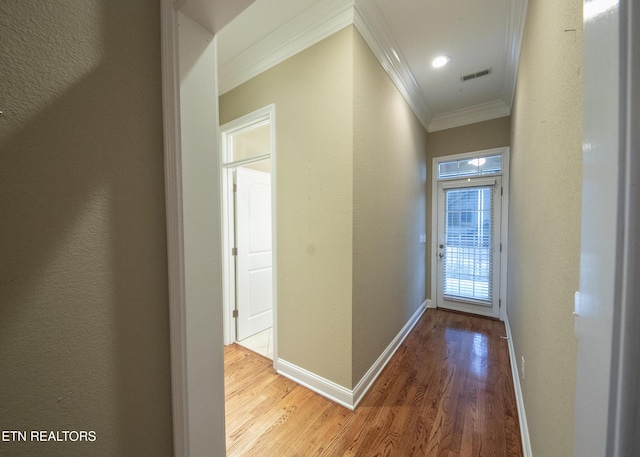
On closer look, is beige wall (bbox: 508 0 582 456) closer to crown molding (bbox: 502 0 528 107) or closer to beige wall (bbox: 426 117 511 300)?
crown molding (bbox: 502 0 528 107)

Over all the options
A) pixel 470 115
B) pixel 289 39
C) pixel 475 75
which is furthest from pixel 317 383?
pixel 470 115

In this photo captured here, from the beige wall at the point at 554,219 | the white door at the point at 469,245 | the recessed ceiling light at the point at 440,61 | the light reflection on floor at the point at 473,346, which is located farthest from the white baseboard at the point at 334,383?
the recessed ceiling light at the point at 440,61

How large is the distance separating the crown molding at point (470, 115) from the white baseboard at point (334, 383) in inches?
125

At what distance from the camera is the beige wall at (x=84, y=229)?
53 cm

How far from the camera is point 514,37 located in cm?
193

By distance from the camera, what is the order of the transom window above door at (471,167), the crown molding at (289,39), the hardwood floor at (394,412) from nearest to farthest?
the hardwood floor at (394,412), the crown molding at (289,39), the transom window above door at (471,167)

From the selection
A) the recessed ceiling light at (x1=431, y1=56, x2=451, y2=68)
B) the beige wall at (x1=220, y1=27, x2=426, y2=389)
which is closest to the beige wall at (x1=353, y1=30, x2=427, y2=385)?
the beige wall at (x1=220, y1=27, x2=426, y2=389)

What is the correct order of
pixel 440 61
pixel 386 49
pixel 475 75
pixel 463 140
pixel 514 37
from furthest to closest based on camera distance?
pixel 463 140 < pixel 475 75 < pixel 440 61 < pixel 386 49 < pixel 514 37

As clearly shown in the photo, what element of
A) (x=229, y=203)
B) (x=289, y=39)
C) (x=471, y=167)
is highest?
(x=289, y=39)

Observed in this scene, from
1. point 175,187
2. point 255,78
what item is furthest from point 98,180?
point 255,78

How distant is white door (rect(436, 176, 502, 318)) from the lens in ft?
10.7

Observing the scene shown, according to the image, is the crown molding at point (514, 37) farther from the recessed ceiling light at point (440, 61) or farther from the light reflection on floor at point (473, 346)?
the light reflection on floor at point (473, 346)

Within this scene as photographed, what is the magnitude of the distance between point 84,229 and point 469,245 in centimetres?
396

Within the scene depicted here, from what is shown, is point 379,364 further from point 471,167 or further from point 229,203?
point 471,167
